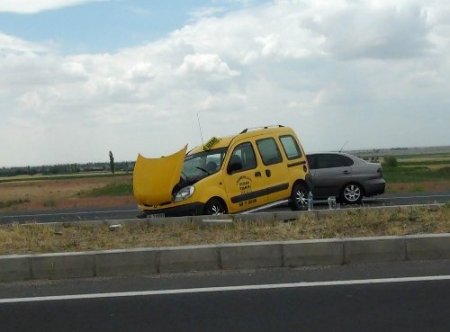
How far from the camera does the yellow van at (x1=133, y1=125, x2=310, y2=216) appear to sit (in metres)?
12.0

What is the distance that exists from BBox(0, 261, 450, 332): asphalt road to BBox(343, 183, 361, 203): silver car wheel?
10214mm

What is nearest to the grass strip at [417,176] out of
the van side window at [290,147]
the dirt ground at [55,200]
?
the dirt ground at [55,200]

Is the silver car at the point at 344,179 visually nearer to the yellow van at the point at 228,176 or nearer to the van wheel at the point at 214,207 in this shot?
the yellow van at the point at 228,176

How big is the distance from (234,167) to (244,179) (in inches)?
12.4

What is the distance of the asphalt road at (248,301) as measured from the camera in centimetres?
568

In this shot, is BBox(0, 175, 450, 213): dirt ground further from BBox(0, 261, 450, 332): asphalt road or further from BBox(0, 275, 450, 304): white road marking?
BBox(0, 275, 450, 304): white road marking

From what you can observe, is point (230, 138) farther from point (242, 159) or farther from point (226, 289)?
point (226, 289)

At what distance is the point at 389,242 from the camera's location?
26.3 ft

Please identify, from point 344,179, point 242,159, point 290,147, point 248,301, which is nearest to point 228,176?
point 242,159

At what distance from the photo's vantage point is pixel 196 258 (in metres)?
7.90

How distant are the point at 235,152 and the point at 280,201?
5.12 feet

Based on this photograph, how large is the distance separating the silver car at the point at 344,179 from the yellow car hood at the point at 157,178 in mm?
6793

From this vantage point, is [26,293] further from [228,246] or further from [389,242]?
[389,242]

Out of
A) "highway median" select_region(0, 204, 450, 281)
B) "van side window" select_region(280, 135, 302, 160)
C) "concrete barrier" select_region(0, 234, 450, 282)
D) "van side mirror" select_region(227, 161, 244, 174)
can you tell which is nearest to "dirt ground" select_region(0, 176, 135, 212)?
"van side window" select_region(280, 135, 302, 160)
